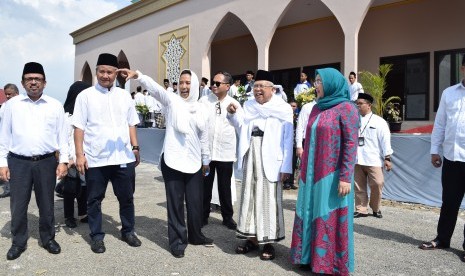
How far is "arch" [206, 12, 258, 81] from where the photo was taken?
16.9 m

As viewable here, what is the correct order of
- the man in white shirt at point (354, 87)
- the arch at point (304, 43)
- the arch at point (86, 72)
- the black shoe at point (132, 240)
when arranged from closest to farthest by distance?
the black shoe at point (132, 240), the man in white shirt at point (354, 87), the arch at point (304, 43), the arch at point (86, 72)

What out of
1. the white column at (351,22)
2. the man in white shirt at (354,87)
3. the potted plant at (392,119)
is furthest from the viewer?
the white column at (351,22)

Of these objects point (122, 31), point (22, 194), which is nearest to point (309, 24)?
point (122, 31)

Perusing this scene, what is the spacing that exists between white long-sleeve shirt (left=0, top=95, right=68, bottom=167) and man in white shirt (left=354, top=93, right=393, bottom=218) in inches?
152

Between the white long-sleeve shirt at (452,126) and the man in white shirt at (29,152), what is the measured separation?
3746mm

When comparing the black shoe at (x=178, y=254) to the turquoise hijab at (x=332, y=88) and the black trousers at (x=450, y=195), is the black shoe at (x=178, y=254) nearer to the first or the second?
the turquoise hijab at (x=332, y=88)

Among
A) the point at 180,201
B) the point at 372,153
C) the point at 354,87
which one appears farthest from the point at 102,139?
the point at 354,87

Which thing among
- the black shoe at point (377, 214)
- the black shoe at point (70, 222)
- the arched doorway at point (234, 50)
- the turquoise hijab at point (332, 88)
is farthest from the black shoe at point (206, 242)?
the arched doorway at point (234, 50)

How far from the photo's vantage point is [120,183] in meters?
4.14

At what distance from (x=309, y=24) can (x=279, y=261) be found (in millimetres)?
12326

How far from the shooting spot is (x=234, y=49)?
18203mm

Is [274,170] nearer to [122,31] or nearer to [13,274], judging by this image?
[13,274]

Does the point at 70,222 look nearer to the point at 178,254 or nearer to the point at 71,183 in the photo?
the point at 71,183

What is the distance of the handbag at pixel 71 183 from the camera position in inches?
194
